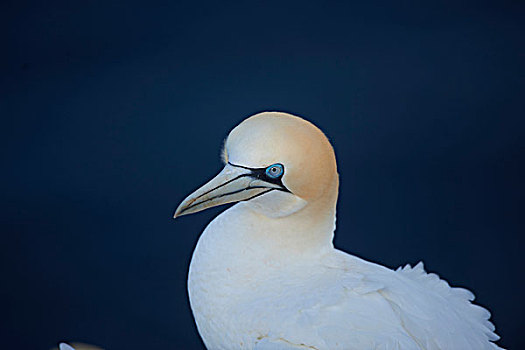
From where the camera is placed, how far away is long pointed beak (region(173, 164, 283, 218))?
2375 millimetres

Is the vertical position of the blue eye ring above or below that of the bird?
above

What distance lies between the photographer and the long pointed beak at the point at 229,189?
7.79ft

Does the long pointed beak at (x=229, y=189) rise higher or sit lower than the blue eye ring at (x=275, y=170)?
lower

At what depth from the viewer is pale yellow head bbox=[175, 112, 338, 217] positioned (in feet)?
7.55

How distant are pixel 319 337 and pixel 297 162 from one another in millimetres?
579

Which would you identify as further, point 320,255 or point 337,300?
point 320,255

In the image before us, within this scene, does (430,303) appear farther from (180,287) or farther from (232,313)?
(180,287)

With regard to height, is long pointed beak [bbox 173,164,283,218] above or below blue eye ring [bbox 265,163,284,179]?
below

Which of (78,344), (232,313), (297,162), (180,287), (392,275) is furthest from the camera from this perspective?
(180,287)

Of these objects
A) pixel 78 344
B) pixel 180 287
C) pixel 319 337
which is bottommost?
pixel 78 344

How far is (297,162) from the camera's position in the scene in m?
2.33

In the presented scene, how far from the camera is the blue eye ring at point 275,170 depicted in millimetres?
2330

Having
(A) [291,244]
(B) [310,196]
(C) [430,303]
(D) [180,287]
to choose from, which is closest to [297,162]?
(B) [310,196]

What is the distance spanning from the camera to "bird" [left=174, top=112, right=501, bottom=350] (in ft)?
7.71
